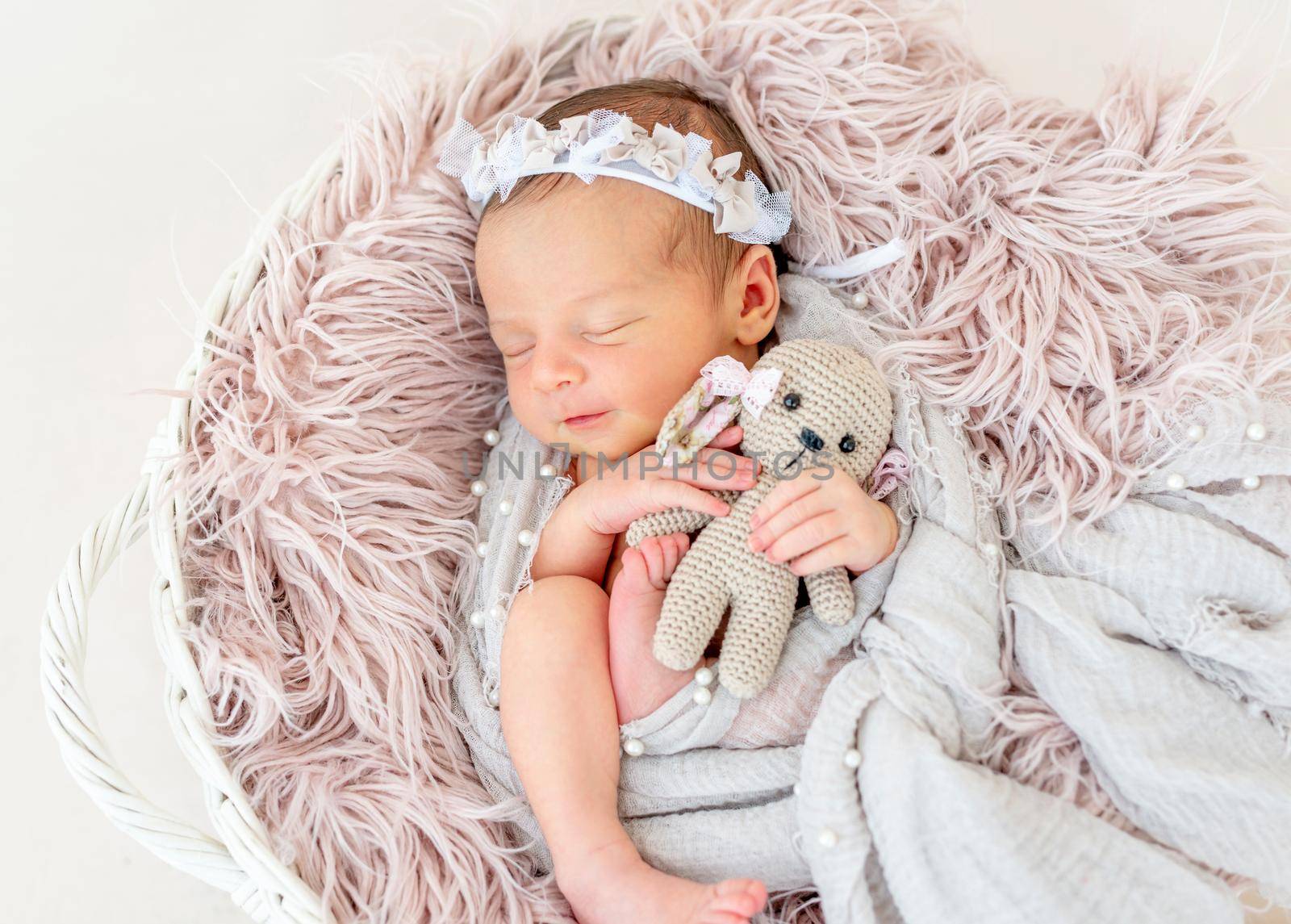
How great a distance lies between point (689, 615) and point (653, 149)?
0.61 m

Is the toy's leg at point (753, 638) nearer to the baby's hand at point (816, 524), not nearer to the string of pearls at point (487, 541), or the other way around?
the baby's hand at point (816, 524)

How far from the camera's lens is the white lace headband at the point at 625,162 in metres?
1.29

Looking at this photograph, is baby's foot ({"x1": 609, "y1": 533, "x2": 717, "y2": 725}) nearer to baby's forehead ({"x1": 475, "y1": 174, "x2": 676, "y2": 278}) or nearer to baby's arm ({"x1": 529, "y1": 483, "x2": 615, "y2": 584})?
baby's arm ({"x1": 529, "y1": 483, "x2": 615, "y2": 584})

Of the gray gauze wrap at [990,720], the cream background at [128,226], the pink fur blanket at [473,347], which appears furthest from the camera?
the cream background at [128,226]

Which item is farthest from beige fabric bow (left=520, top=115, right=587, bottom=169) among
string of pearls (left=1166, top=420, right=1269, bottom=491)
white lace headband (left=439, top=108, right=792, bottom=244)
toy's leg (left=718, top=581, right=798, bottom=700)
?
string of pearls (left=1166, top=420, right=1269, bottom=491)

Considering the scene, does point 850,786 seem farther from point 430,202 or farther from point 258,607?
point 430,202

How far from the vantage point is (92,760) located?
3.71ft

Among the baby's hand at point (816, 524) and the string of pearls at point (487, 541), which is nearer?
the baby's hand at point (816, 524)

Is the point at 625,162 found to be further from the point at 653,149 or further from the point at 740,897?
the point at 740,897

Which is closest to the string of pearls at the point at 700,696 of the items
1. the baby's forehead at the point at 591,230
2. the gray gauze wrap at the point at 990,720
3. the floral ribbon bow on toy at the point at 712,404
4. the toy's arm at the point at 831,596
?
the gray gauze wrap at the point at 990,720

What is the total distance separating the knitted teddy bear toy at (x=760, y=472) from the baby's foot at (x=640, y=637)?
0.02m

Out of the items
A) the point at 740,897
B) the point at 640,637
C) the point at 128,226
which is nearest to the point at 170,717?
the point at 640,637

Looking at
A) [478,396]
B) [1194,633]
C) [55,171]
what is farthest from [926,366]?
[55,171]

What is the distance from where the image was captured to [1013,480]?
133 cm
